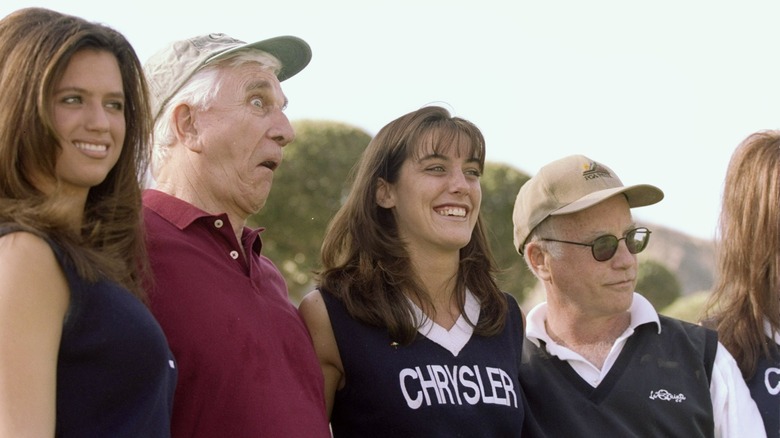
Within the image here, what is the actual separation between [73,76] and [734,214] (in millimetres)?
3002

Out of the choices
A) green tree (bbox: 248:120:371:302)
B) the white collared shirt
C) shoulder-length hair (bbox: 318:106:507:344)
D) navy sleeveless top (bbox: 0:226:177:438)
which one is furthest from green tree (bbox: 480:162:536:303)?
navy sleeveless top (bbox: 0:226:177:438)

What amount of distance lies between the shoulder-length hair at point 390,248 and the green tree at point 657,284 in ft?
50.2

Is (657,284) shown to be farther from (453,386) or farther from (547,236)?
(453,386)

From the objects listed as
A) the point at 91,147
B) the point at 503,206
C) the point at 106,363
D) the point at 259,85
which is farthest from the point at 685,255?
the point at 106,363

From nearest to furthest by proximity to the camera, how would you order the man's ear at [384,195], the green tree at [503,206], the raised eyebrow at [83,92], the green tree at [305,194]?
the raised eyebrow at [83,92], the man's ear at [384,195], the green tree at [305,194], the green tree at [503,206]

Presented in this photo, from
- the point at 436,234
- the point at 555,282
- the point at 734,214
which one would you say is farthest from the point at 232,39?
the point at 734,214

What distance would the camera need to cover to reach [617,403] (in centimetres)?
Result: 423

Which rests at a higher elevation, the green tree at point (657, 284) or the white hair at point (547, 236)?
the white hair at point (547, 236)

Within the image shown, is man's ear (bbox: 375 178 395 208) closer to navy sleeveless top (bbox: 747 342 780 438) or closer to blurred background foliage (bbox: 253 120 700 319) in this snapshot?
navy sleeveless top (bbox: 747 342 780 438)

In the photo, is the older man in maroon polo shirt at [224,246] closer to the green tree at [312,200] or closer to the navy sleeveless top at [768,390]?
the navy sleeveless top at [768,390]

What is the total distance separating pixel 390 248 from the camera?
166 inches

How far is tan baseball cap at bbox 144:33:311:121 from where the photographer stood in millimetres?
3869

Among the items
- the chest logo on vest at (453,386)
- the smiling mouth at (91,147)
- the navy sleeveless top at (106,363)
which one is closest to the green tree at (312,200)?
the chest logo on vest at (453,386)

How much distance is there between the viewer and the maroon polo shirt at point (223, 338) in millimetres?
3285
